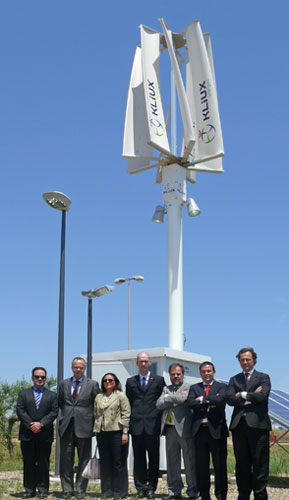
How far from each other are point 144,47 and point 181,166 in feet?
12.8

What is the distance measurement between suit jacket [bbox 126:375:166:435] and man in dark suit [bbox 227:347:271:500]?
1.30 m

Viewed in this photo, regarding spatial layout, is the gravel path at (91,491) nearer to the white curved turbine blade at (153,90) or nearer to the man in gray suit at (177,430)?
the man in gray suit at (177,430)

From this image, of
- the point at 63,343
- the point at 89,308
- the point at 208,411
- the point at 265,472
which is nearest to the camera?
the point at 265,472

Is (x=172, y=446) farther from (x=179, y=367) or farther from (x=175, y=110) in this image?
(x=175, y=110)

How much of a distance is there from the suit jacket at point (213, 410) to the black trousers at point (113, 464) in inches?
44.4

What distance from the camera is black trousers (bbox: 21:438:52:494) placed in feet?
29.4

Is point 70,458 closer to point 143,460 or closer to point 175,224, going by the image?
point 143,460

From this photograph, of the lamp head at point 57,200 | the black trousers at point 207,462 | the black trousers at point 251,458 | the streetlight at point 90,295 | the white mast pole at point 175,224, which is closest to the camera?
the black trousers at point 251,458

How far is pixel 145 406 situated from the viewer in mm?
8969

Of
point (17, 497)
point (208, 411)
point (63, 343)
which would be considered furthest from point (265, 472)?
point (63, 343)

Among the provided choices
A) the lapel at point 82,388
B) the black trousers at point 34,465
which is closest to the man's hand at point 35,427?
the black trousers at point 34,465

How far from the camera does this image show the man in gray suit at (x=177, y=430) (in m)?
8.70

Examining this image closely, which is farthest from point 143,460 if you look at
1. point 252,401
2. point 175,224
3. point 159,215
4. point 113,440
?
point 159,215

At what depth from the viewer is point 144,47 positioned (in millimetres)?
20047
